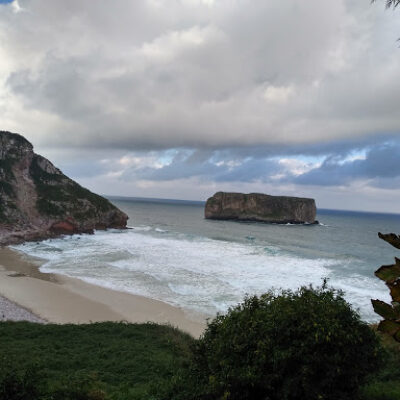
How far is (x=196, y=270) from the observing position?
32688 millimetres

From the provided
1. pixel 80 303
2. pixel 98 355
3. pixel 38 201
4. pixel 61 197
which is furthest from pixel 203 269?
pixel 61 197

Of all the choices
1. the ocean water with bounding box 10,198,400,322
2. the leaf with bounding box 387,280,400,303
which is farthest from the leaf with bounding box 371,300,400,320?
the ocean water with bounding box 10,198,400,322

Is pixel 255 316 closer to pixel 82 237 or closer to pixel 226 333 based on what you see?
pixel 226 333

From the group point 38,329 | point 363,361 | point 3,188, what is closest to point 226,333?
point 363,361

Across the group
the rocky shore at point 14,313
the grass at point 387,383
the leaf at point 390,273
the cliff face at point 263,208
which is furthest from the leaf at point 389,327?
the cliff face at point 263,208

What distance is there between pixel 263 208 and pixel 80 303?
102831 mm

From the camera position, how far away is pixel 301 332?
19.4 ft

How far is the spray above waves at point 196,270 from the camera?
25.0 meters

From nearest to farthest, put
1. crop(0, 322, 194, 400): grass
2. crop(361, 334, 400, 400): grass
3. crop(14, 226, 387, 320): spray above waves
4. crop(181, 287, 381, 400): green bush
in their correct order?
crop(181, 287, 381, 400): green bush < crop(361, 334, 400, 400): grass < crop(0, 322, 194, 400): grass < crop(14, 226, 387, 320): spray above waves

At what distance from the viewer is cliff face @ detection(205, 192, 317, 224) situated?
119 meters

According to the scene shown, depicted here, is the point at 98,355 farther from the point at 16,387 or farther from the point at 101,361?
the point at 16,387

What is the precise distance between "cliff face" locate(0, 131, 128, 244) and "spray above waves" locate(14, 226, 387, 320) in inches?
236

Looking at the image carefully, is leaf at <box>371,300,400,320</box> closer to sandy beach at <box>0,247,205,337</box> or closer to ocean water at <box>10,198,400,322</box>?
sandy beach at <box>0,247,205,337</box>

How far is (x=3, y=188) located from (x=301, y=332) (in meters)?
61.8
